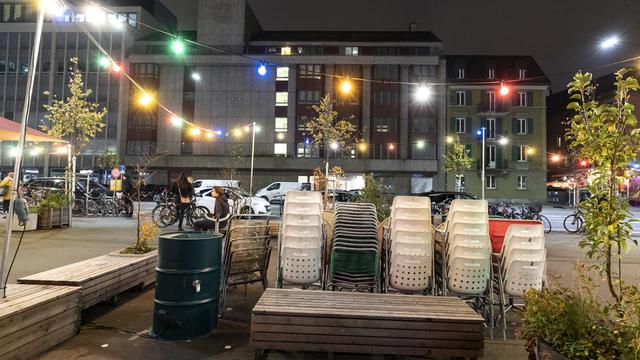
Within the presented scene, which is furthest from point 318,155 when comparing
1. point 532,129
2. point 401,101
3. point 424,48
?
point 532,129

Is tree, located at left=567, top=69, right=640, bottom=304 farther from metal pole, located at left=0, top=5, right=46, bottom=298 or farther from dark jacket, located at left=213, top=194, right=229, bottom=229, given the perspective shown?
dark jacket, located at left=213, top=194, right=229, bottom=229

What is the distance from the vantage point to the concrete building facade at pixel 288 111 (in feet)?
155

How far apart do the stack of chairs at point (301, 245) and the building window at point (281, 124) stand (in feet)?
142

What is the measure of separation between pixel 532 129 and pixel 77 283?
52.9 metres

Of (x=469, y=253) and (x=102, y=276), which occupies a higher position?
(x=469, y=253)

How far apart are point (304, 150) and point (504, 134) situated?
24.0m

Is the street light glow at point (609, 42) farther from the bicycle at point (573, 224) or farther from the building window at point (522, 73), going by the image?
the building window at point (522, 73)

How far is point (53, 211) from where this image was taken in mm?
13695

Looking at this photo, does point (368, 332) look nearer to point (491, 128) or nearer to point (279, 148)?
point (279, 148)

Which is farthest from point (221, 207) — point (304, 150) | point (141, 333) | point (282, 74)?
point (282, 74)

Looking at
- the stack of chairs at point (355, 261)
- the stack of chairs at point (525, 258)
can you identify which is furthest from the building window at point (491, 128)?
the stack of chairs at point (355, 261)

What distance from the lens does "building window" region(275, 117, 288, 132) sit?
48156mm

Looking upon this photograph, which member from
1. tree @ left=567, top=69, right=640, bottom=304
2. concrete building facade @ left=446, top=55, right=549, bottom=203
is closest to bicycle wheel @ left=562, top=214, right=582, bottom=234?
tree @ left=567, top=69, right=640, bottom=304

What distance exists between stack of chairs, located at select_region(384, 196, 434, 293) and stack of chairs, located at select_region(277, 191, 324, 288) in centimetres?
95
